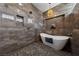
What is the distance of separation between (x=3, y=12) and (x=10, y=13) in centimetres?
15

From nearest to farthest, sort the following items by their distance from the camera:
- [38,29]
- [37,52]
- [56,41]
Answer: [37,52]
[56,41]
[38,29]

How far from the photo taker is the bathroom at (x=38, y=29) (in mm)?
1090

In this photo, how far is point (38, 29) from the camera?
1.67 meters

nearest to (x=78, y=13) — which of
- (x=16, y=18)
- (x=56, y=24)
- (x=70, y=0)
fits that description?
(x=70, y=0)

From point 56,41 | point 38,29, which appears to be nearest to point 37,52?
point 56,41

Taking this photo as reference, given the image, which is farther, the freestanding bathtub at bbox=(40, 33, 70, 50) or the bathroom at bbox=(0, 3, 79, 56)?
the freestanding bathtub at bbox=(40, 33, 70, 50)

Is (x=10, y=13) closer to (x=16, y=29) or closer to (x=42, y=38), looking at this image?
(x=16, y=29)

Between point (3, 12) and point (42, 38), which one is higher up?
point (3, 12)

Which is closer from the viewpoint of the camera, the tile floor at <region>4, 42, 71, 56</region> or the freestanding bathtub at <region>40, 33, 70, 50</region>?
the tile floor at <region>4, 42, 71, 56</region>

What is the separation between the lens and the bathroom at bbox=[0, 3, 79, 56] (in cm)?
109

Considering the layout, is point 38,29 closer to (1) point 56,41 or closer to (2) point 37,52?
(1) point 56,41

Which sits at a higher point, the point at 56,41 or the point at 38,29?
the point at 38,29

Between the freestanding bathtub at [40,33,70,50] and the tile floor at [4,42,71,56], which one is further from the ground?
the freestanding bathtub at [40,33,70,50]

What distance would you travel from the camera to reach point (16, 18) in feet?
4.48
